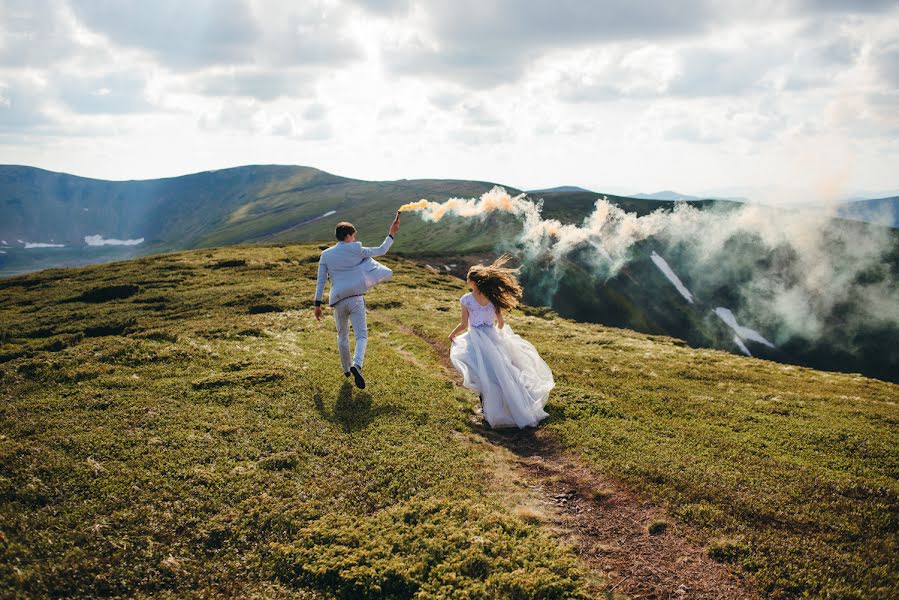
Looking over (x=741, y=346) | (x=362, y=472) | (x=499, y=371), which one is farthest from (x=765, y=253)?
(x=362, y=472)

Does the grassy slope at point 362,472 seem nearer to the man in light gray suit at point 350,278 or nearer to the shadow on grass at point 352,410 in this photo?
the shadow on grass at point 352,410

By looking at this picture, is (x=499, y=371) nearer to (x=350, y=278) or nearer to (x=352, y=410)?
(x=352, y=410)

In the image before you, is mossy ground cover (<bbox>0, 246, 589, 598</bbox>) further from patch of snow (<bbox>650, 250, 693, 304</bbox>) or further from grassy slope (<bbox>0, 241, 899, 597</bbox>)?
patch of snow (<bbox>650, 250, 693, 304</bbox>)

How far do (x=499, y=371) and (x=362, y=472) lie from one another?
6313 mm

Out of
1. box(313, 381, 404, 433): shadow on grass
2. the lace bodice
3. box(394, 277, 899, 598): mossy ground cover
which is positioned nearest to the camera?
box(394, 277, 899, 598): mossy ground cover

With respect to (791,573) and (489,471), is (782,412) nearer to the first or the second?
(791,573)

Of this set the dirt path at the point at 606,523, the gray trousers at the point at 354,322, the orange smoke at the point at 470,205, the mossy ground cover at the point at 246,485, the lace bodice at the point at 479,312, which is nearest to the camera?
the mossy ground cover at the point at 246,485

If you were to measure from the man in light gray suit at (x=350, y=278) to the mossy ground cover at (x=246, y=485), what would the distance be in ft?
6.71

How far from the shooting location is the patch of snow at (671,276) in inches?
5320

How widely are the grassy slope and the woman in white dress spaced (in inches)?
45.1

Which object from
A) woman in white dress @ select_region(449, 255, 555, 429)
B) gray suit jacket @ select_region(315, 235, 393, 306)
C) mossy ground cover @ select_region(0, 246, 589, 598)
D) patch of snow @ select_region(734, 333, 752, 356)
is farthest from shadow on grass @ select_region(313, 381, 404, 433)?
patch of snow @ select_region(734, 333, 752, 356)

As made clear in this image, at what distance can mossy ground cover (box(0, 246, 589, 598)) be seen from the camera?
343 inches

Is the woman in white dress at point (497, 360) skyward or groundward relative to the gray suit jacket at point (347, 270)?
groundward

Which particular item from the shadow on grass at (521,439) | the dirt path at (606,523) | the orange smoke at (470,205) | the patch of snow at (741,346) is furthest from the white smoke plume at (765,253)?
the dirt path at (606,523)
